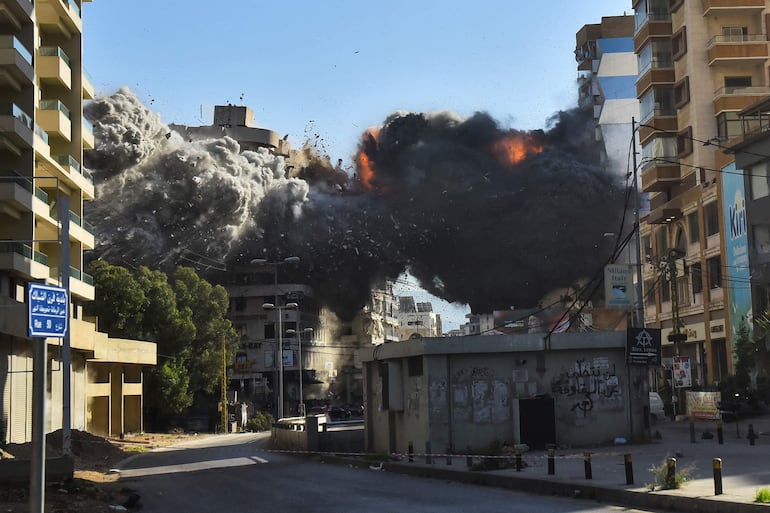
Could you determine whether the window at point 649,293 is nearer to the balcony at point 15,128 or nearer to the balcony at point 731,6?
the balcony at point 731,6

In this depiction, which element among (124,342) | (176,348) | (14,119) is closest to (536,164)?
(176,348)

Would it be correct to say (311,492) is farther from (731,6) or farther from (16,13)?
(731,6)

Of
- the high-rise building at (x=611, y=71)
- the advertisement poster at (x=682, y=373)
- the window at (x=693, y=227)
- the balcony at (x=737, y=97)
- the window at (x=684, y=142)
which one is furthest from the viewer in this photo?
the high-rise building at (x=611, y=71)

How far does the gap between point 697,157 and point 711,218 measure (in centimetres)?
671

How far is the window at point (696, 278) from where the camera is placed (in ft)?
216

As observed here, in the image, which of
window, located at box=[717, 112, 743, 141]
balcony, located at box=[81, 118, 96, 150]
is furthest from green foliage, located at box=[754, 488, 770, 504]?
window, located at box=[717, 112, 743, 141]

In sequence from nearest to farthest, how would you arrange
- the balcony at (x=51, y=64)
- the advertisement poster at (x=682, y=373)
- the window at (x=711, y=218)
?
the advertisement poster at (x=682, y=373), the balcony at (x=51, y=64), the window at (x=711, y=218)

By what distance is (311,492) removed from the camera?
2245 centimetres

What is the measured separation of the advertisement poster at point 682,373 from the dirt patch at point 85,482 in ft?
78.1

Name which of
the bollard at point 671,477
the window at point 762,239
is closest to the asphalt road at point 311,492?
the bollard at point 671,477

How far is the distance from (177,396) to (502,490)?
179ft

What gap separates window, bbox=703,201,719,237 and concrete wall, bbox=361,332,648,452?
3076cm

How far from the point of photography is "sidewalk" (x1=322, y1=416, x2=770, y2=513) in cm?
1691

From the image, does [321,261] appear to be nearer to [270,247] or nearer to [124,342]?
[270,247]
